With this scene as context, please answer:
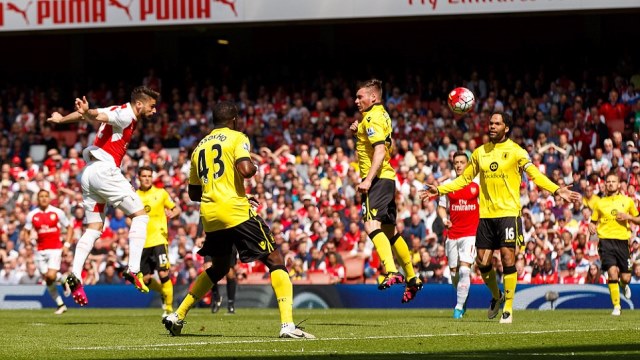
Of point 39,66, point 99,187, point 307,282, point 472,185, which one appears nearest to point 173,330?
point 99,187

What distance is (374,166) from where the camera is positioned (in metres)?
14.2

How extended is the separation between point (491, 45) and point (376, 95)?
69.8 ft

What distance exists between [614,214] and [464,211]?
2407 millimetres

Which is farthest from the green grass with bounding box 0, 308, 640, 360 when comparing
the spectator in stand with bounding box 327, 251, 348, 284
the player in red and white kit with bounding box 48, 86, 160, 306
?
the spectator in stand with bounding box 327, 251, 348, 284

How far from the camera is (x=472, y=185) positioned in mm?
19719

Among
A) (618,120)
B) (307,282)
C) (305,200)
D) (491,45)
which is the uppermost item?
(491,45)

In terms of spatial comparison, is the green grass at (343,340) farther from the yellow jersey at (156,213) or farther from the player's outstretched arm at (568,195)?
the yellow jersey at (156,213)

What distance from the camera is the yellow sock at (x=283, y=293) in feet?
39.3


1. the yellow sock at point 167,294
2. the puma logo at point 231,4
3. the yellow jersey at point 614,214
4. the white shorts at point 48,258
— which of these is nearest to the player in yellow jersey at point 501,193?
the yellow jersey at point 614,214

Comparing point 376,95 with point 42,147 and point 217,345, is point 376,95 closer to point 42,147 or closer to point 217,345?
point 217,345

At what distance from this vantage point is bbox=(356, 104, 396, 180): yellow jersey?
14484 mm

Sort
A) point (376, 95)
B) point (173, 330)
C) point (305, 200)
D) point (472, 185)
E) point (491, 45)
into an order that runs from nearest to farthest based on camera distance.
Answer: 1. point (173, 330)
2. point (376, 95)
3. point (472, 185)
4. point (305, 200)
5. point (491, 45)

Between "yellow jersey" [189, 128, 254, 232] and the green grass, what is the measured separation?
47.5 inches

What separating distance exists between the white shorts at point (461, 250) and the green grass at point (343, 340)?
10.4 ft
